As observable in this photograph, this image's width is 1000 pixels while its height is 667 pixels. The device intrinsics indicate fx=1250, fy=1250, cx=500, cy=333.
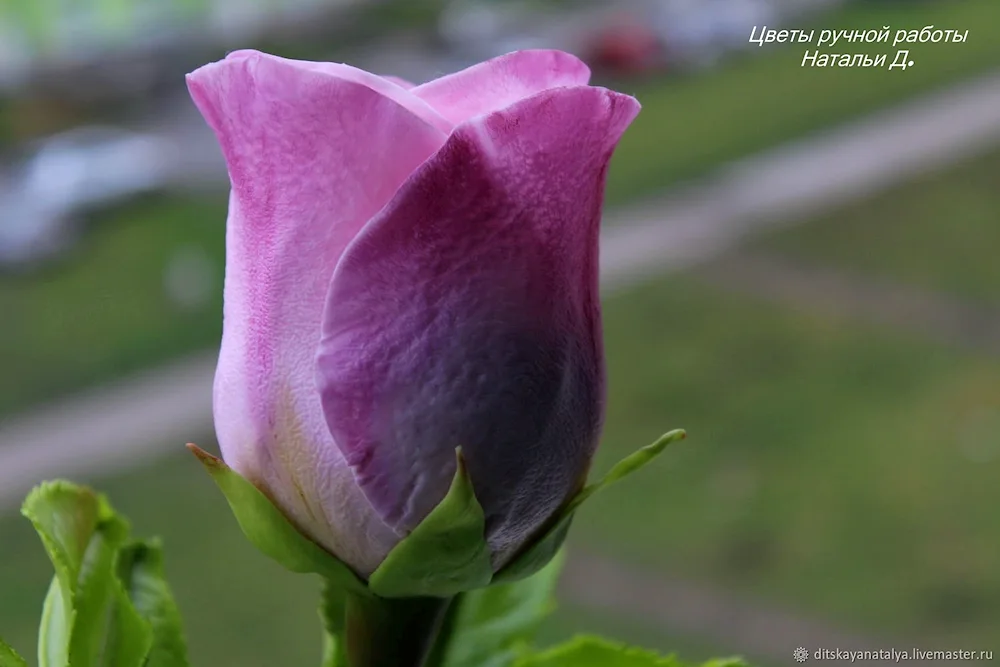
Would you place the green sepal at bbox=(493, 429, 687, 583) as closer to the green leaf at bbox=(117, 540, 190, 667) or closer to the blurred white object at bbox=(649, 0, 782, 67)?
the green leaf at bbox=(117, 540, 190, 667)

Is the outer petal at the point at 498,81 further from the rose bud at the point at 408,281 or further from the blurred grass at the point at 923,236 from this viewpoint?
the blurred grass at the point at 923,236

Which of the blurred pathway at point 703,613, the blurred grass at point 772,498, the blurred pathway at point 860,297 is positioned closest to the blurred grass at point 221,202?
the blurred pathway at point 860,297

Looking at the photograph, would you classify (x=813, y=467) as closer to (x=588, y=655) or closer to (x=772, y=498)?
(x=772, y=498)

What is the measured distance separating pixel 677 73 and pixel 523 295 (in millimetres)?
4012

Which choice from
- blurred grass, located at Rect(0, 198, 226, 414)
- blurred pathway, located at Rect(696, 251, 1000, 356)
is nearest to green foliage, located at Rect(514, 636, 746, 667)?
blurred grass, located at Rect(0, 198, 226, 414)

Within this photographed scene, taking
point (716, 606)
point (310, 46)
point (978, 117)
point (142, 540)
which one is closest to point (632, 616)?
point (716, 606)

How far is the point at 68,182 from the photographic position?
10.7 feet

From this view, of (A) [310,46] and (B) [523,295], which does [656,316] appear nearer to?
(A) [310,46]

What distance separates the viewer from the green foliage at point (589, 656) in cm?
30

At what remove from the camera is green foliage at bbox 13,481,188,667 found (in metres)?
0.27

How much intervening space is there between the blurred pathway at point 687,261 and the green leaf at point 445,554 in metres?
1.88

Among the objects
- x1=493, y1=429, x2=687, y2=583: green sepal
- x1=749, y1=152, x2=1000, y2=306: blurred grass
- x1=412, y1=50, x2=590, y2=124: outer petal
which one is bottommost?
x1=749, y1=152, x2=1000, y2=306: blurred grass

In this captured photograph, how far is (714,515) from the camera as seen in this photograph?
7.54 ft

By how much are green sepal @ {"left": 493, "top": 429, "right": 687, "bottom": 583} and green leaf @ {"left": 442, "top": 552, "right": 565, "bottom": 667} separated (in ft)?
0.20
